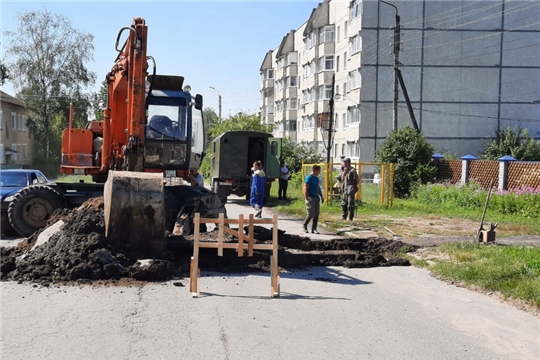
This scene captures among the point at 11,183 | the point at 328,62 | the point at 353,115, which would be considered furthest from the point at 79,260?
the point at 328,62

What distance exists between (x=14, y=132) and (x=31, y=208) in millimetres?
47465

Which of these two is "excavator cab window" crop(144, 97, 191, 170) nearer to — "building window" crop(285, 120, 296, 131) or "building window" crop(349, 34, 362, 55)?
"building window" crop(349, 34, 362, 55)

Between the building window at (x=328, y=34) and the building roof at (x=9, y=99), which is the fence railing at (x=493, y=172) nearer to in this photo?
the building window at (x=328, y=34)

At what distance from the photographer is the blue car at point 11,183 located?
1364 centimetres

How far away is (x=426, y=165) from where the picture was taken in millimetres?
30359

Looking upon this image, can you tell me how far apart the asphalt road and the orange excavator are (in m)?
1.33

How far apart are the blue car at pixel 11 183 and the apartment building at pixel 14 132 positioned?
1464 inches

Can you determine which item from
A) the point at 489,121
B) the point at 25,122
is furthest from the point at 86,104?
the point at 489,121

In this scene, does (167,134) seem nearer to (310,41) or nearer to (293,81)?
(310,41)

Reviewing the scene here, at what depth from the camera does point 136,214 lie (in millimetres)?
9094

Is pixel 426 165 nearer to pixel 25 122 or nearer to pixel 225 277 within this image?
pixel 225 277

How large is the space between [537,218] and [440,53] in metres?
31.8

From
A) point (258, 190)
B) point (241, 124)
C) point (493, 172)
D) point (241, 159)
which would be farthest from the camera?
point (241, 124)

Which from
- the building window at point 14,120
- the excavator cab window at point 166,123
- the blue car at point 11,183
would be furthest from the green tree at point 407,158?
the building window at point 14,120
